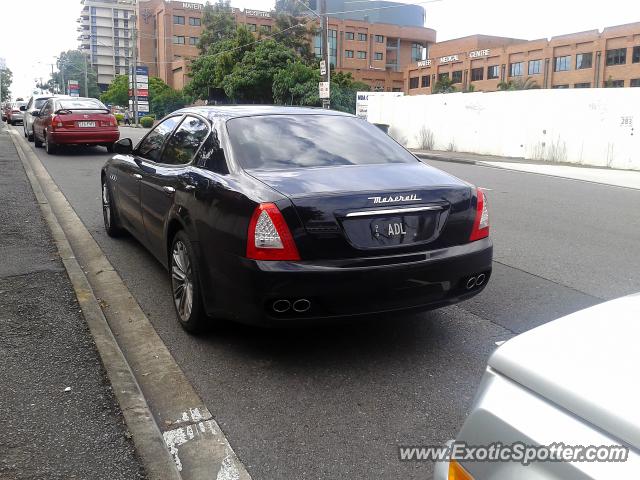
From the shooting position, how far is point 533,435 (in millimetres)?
1398

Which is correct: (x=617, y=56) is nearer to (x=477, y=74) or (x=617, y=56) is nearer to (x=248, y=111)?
(x=477, y=74)

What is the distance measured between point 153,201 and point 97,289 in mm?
1026

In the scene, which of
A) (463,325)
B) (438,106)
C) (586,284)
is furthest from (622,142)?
(463,325)

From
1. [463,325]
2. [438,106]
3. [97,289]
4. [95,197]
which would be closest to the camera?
[463,325]

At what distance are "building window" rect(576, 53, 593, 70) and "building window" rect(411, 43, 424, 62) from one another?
4047 cm

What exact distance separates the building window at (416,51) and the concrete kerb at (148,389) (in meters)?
104

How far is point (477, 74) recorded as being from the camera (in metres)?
80.8

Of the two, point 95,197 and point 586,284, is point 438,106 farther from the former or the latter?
point 586,284

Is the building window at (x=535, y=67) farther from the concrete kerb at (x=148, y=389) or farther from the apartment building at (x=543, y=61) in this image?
the concrete kerb at (x=148, y=389)

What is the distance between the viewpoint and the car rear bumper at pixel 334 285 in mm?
3582

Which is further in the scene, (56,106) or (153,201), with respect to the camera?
(56,106)

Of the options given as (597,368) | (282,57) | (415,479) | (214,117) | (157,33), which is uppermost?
(157,33)

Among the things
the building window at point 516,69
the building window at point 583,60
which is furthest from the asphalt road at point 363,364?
the building window at point 516,69

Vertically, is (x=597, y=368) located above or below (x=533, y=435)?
above
